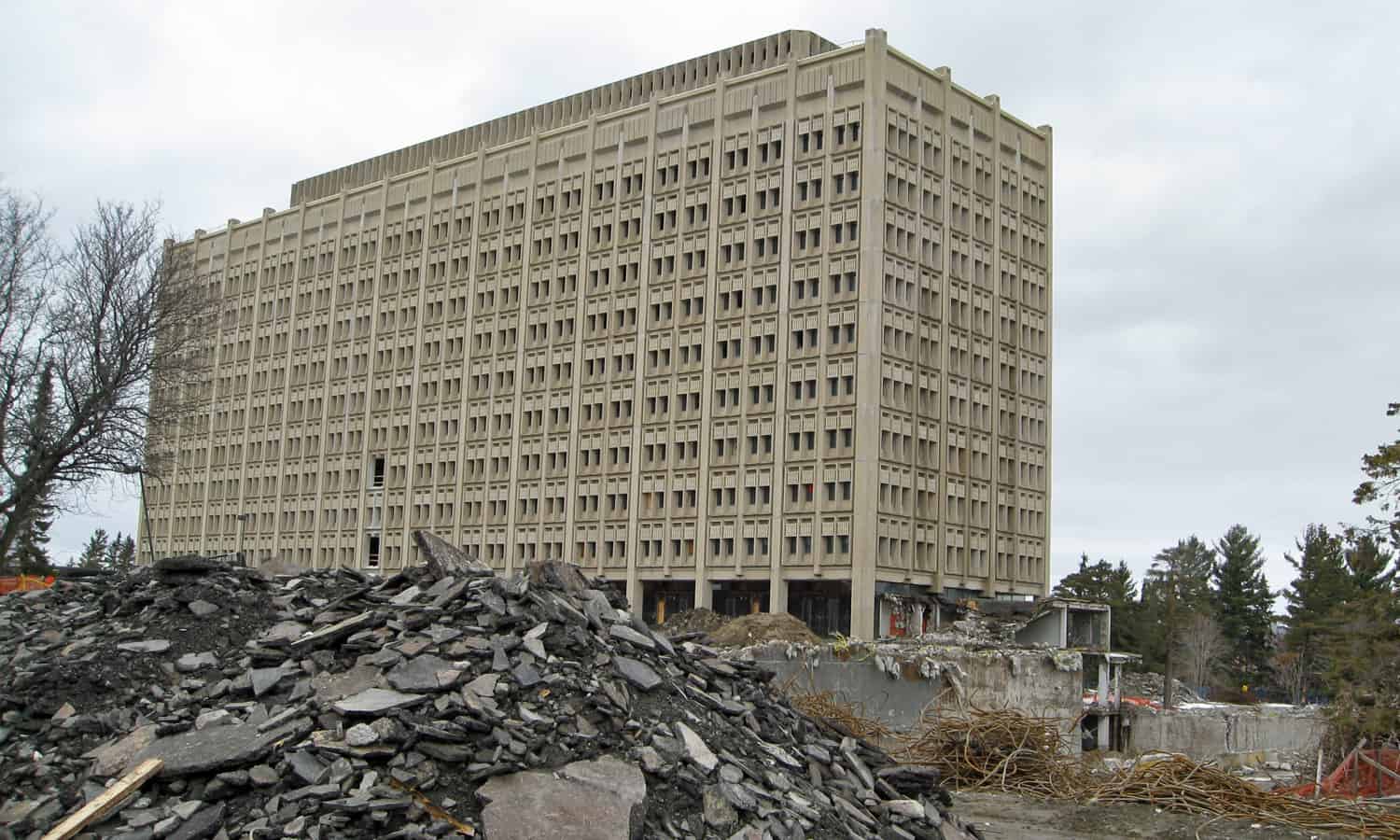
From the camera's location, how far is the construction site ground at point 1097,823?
19.1 m

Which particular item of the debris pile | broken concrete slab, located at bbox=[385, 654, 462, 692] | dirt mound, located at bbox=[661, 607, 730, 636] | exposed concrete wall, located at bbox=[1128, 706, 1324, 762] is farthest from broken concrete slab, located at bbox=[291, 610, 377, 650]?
exposed concrete wall, located at bbox=[1128, 706, 1324, 762]

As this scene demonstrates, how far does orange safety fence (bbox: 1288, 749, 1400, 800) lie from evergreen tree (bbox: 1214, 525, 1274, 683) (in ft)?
265

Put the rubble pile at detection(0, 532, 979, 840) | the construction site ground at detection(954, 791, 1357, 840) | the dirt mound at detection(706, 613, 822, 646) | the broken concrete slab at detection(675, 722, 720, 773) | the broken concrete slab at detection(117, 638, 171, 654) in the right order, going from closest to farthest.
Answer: the rubble pile at detection(0, 532, 979, 840)
the broken concrete slab at detection(675, 722, 720, 773)
the broken concrete slab at detection(117, 638, 171, 654)
the construction site ground at detection(954, 791, 1357, 840)
the dirt mound at detection(706, 613, 822, 646)

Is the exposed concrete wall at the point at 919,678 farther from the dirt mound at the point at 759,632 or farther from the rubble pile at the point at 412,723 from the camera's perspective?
the rubble pile at the point at 412,723

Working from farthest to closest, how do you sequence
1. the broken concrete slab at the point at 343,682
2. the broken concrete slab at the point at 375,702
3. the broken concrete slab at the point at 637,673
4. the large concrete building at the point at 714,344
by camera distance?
1. the large concrete building at the point at 714,344
2. the broken concrete slab at the point at 637,673
3. the broken concrete slab at the point at 343,682
4. the broken concrete slab at the point at 375,702

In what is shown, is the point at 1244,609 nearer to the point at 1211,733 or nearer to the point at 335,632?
the point at 1211,733

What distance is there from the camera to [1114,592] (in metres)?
109

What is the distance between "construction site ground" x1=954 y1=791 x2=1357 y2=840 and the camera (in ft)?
62.7

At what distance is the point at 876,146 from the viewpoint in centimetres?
7369

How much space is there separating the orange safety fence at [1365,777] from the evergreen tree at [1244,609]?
265 feet

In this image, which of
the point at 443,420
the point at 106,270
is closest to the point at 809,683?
the point at 106,270

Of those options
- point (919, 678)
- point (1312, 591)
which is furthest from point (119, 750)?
point (1312, 591)

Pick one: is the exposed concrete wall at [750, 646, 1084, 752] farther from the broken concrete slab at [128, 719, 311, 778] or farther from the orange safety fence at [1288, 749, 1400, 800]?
the broken concrete slab at [128, 719, 311, 778]

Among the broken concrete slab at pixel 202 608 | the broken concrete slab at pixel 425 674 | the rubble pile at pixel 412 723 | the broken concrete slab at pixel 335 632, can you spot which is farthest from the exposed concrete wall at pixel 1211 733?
the broken concrete slab at pixel 425 674
